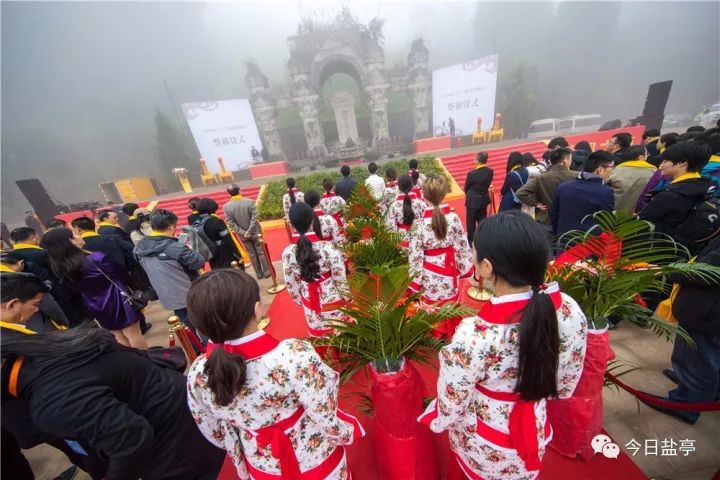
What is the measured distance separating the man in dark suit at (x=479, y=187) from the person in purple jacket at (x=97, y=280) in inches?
182

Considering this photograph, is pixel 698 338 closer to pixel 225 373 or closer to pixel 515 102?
pixel 225 373

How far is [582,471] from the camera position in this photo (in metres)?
1.69

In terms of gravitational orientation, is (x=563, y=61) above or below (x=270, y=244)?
above

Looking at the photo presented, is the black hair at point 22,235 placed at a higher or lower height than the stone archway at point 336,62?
lower

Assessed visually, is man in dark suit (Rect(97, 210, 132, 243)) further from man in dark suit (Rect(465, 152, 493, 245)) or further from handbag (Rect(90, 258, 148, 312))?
man in dark suit (Rect(465, 152, 493, 245))

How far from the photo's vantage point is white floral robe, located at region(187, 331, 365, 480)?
1061mm

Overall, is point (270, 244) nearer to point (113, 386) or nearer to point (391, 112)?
point (113, 386)

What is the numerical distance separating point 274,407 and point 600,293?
180 cm

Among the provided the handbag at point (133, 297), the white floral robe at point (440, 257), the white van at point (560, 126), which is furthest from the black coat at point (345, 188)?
the white van at point (560, 126)

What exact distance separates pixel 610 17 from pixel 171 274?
55189 millimetres

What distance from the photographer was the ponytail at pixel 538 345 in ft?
3.06

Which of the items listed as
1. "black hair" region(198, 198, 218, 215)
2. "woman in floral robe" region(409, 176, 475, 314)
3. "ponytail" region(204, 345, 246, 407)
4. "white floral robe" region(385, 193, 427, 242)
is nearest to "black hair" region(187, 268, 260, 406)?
"ponytail" region(204, 345, 246, 407)

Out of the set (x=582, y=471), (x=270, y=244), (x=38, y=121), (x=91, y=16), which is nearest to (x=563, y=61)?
(x=270, y=244)

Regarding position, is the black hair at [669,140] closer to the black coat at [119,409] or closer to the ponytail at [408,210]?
the ponytail at [408,210]
